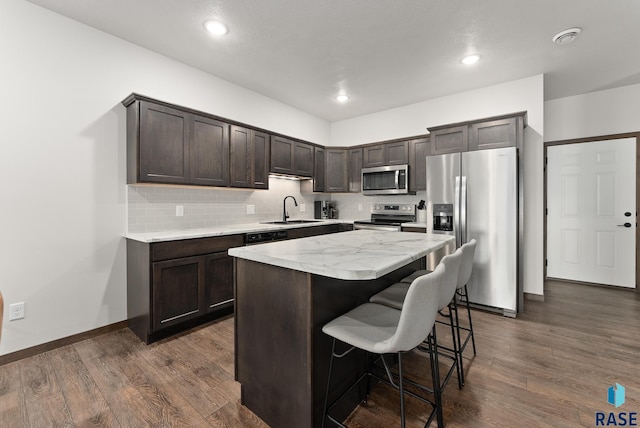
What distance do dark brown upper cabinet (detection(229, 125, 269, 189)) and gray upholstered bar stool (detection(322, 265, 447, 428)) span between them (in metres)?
2.46

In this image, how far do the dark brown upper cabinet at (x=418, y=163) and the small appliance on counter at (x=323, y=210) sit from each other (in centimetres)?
155

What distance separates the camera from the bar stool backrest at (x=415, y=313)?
1.15 meters

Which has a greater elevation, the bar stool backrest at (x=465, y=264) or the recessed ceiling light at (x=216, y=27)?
the recessed ceiling light at (x=216, y=27)

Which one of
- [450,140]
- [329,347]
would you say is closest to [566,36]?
[450,140]

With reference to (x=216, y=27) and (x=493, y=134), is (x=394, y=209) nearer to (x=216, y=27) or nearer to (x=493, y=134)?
(x=493, y=134)

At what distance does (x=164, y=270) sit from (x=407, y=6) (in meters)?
3.03

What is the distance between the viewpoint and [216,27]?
2.56 meters

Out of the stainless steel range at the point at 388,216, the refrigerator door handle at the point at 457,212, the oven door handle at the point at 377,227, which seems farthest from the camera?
the stainless steel range at the point at 388,216

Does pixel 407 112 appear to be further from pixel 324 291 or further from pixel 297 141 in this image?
pixel 324 291

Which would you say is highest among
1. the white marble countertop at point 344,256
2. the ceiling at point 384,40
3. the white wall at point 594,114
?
→ the ceiling at point 384,40

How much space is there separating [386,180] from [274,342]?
350 cm

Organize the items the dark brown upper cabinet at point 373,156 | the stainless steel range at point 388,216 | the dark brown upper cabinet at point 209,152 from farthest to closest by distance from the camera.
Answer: the dark brown upper cabinet at point 373,156 < the stainless steel range at point 388,216 < the dark brown upper cabinet at point 209,152

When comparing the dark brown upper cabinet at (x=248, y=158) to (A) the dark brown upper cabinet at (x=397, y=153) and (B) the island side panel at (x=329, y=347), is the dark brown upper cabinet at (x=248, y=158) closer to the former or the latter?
(A) the dark brown upper cabinet at (x=397, y=153)

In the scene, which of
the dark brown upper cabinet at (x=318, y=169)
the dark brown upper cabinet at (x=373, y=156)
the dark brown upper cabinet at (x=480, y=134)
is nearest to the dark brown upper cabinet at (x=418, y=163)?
the dark brown upper cabinet at (x=480, y=134)
